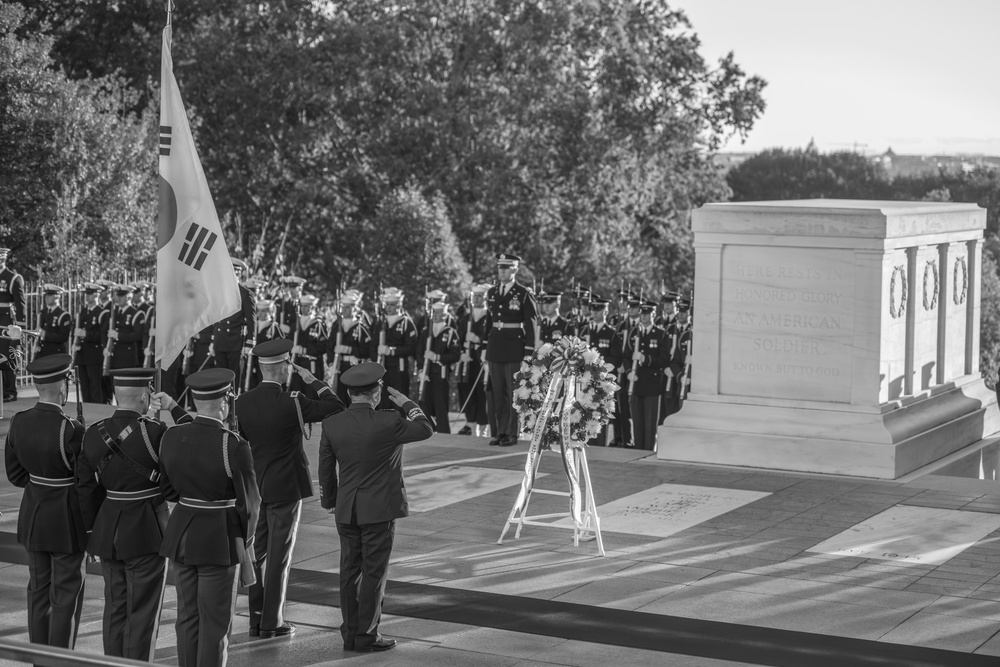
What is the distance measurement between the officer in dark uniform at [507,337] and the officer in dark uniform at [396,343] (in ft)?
4.90

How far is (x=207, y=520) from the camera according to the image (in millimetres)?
6215

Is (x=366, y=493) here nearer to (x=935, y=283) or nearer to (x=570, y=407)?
(x=570, y=407)

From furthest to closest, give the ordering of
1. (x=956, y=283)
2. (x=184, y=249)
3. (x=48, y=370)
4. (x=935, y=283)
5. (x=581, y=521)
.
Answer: (x=956, y=283), (x=935, y=283), (x=581, y=521), (x=184, y=249), (x=48, y=370)

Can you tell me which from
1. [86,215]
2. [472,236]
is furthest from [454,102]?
[86,215]

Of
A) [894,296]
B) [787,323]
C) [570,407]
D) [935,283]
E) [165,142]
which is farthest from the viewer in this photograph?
[935,283]

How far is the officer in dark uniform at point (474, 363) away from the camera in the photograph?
582 inches

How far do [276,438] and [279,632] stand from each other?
101cm

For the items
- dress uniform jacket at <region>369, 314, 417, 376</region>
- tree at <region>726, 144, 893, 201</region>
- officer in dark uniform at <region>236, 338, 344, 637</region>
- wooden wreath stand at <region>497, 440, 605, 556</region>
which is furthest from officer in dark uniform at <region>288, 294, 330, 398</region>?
tree at <region>726, 144, 893, 201</region>

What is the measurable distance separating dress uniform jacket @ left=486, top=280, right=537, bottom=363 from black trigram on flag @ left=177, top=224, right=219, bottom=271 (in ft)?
17.6

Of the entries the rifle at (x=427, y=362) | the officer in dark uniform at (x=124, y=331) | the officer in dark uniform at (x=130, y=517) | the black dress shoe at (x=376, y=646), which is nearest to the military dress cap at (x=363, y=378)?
the officer in dark uniform at (x=130, y=517)

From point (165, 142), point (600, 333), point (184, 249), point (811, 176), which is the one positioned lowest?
point (600, 333)

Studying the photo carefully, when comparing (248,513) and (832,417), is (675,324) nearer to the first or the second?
(832,417)

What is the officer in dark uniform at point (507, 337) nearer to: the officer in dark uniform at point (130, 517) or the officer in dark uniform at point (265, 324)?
the officer in dark uniform at point (265, 324)

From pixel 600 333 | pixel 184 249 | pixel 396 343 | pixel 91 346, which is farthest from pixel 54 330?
pixel 184 249
